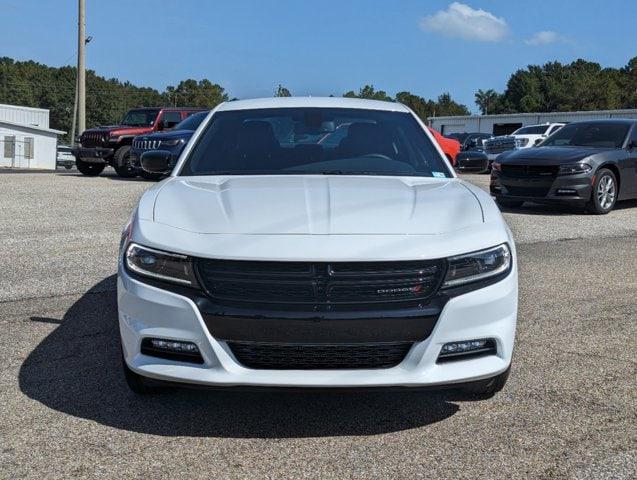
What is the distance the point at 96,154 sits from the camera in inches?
689

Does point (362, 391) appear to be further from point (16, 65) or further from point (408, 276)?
point (16, 65)

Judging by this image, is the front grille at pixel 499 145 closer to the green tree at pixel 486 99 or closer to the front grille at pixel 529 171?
the front grille at pixel 529 171

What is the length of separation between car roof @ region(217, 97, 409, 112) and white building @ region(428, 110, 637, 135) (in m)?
40.2

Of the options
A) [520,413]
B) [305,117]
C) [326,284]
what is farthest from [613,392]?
[305,117]

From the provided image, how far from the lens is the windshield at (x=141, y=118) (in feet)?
58.9

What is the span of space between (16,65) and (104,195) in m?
133

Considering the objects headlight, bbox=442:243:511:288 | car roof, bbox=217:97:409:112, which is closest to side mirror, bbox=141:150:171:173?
car roof, bbox=217:97:409:112

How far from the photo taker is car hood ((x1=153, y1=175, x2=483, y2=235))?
3176 millimetres

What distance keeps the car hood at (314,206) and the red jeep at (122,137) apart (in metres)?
13.9

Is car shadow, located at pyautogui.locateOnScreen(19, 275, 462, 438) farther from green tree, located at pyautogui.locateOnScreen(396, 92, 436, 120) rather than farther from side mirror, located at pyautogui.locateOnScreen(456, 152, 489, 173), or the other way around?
green tree, located at pyautogui.locateOnScreen(396, 92, 436, 120)

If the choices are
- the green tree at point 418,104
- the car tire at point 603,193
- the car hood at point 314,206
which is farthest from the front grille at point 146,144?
the green tree at point 418,104

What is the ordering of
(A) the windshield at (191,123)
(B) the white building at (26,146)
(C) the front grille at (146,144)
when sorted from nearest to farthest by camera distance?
(C) the front grille at (146,144)
(A) the windshield at (191,123)
(B) the white building at (26,146)

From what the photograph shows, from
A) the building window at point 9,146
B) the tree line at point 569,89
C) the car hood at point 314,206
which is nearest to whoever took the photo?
the car hood at point 314,206

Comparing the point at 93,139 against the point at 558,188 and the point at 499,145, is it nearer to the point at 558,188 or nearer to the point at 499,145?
the point at 558,188
